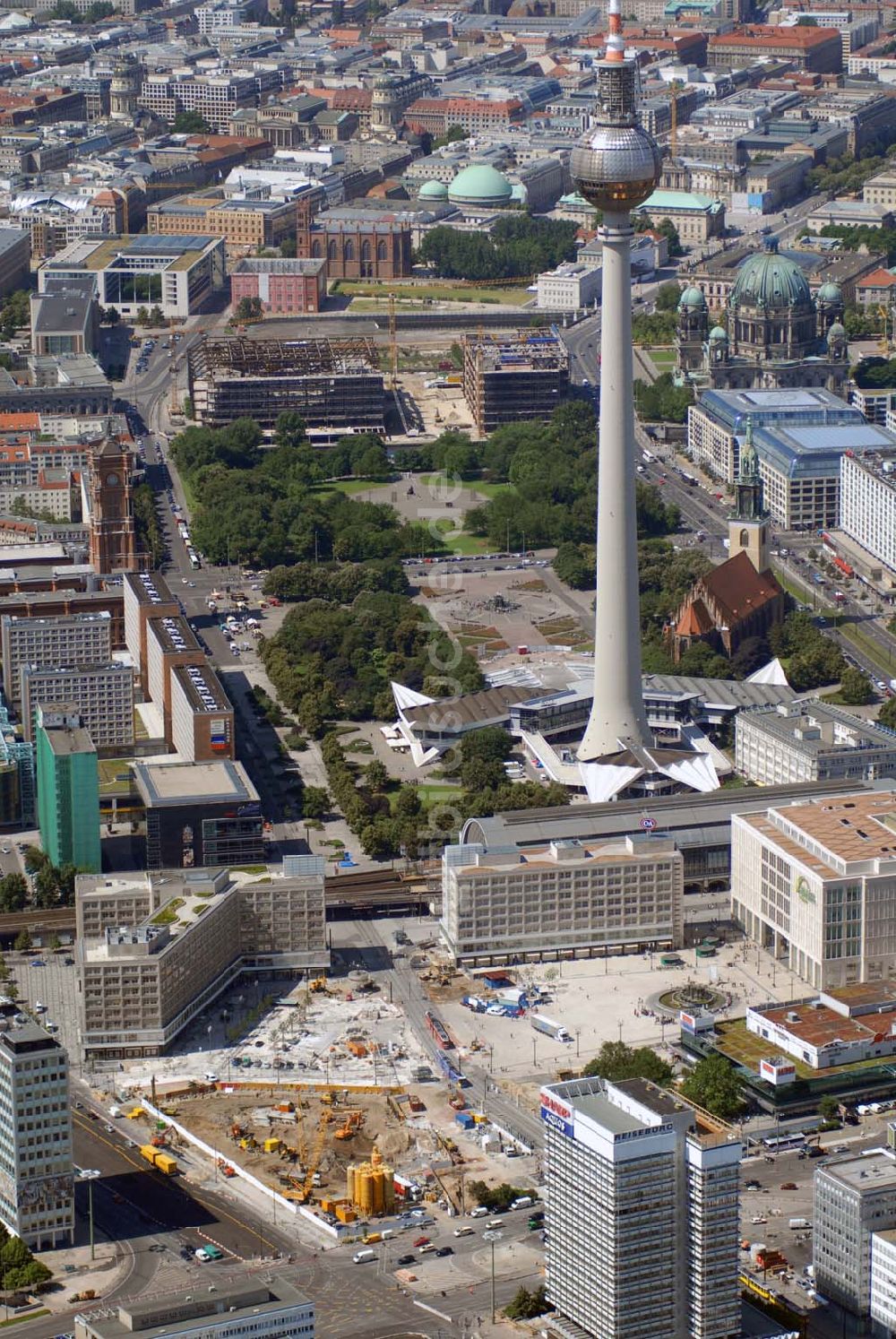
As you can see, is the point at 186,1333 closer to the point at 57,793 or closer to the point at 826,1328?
the point at 826,1328

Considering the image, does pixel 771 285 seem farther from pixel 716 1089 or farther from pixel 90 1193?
pixel 90 1193

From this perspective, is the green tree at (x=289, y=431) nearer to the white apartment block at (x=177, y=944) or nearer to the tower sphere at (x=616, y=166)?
the tower sphere at (x=616, y=166)

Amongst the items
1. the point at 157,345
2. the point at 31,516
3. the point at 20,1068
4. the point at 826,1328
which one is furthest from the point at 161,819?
the point at 157,345

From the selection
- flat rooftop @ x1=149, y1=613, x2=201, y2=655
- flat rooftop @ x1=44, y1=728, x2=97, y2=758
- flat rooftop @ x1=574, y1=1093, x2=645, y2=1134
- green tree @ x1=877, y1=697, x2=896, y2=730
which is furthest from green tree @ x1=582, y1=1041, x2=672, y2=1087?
flat rooftop @ x1=149, y1=613, x2=201, y2=655

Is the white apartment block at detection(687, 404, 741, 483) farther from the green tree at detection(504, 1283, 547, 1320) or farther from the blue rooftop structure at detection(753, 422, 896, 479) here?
the green tree at detection(504, 1283, 547, 1320)

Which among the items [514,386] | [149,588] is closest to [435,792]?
[149,588]

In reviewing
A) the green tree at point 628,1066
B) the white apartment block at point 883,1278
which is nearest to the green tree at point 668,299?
the green tree at point 628,1066
